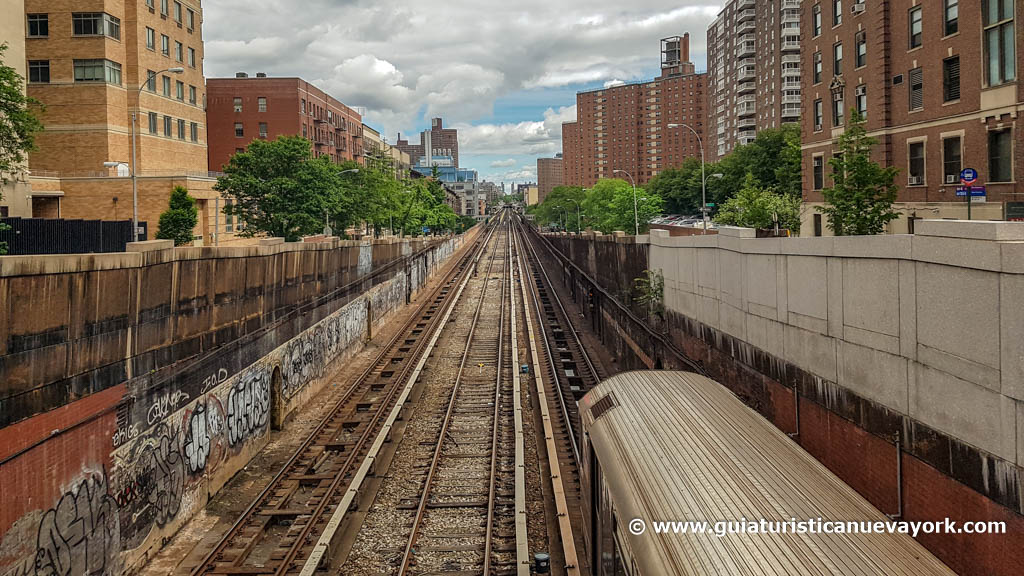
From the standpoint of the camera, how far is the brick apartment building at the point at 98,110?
51625 mm

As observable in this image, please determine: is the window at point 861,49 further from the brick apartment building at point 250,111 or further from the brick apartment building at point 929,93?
the brick apartment building at point 250,111

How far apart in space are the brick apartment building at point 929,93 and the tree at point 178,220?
3580 cm

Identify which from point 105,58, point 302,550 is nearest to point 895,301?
point 302,550

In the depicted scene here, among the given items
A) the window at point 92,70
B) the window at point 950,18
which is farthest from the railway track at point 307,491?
the window at point 92,70

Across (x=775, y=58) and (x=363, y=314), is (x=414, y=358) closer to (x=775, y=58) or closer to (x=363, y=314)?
(x=363, y=314)

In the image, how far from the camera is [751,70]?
122812 mm

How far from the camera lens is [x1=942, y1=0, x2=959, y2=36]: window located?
26391mm

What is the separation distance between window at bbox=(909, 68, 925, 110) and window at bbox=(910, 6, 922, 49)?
1.05m

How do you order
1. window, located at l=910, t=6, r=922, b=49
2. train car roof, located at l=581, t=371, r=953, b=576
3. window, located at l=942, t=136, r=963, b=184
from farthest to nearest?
window, located at l=910, t=6, r=922, b=49 < window, located at l=942, t=136, r=963, b=184 < train car roof, located at l=581, t=371, r=953, b=576

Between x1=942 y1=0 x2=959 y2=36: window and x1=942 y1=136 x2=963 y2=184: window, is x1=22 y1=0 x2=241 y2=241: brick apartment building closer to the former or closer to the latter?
x1=942 y1=136 x2=963 y2=184: window

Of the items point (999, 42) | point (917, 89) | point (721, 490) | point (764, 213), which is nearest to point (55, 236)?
point (721, 490)

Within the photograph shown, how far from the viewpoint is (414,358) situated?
33.6 meters

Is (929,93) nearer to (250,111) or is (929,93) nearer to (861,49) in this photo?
(861,49)

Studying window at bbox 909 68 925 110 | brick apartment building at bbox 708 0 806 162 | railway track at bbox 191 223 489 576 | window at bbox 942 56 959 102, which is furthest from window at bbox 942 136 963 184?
brick apartment building at bbox 708 0 806 162
